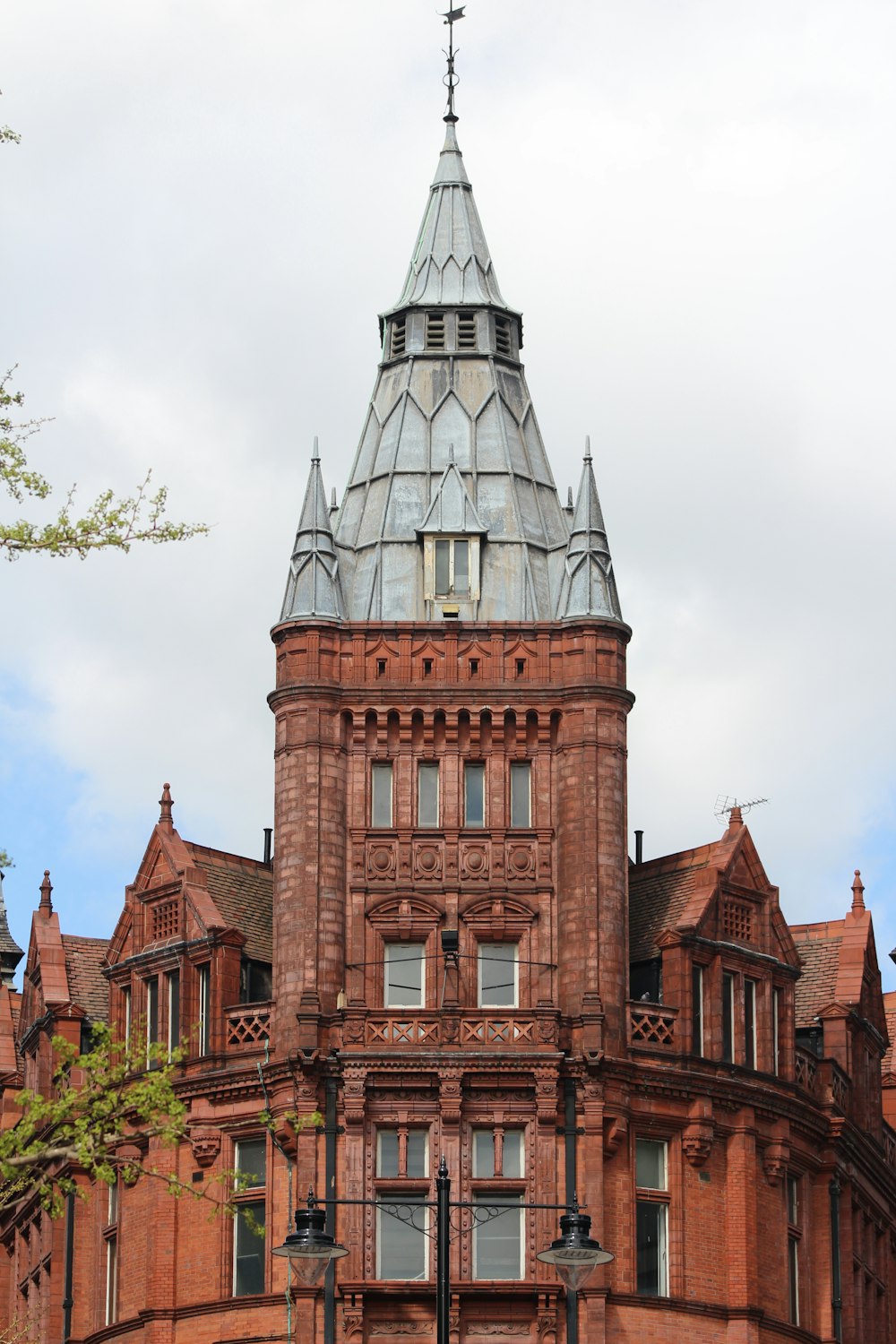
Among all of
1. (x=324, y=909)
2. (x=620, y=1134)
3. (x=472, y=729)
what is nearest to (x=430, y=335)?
(x=472, y=729)

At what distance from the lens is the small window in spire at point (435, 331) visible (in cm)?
8250

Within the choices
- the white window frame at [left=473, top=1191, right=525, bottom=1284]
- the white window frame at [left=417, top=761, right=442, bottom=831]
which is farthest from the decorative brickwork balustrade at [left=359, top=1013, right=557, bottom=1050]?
the white window frame at [left=417, top=761, right=442, bottom=831]

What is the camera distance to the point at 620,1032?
237ft

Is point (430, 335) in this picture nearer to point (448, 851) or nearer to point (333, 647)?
point (333, 647)

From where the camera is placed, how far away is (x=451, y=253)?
8381 centimetres

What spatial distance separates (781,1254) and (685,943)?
8284 mm

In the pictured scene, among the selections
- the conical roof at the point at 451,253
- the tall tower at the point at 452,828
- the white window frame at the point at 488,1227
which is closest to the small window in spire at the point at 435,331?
the conical roof at the point at 451,253

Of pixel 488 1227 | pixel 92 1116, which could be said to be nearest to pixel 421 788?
pixel 488 1227

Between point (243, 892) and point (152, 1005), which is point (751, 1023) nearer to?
point (243, 892)

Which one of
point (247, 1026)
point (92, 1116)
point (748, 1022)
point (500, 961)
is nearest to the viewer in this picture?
point (92, 1116)

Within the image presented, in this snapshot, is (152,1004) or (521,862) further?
(152,1004)

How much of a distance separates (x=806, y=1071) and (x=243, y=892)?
628 inches

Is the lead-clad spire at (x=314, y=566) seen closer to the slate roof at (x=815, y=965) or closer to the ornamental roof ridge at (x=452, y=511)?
the ornamental roof ridge at (x=452, y=511)

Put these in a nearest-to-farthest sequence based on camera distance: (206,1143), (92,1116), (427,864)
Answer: (92,1116) → (206,1143) → (427,864)
